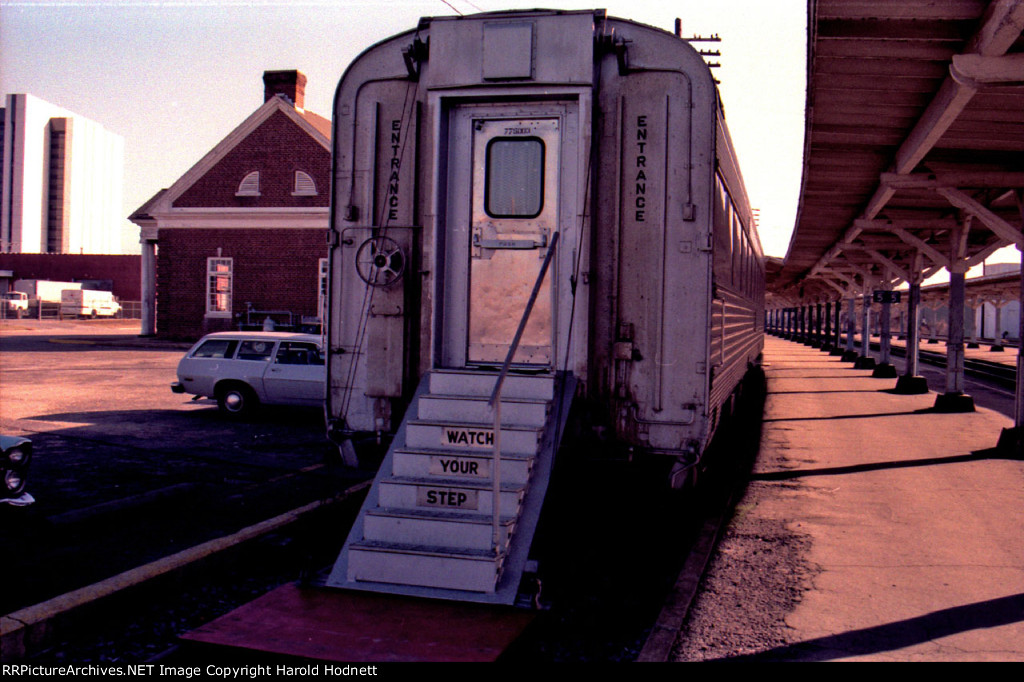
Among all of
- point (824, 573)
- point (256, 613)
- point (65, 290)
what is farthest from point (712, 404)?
point (65, 290)

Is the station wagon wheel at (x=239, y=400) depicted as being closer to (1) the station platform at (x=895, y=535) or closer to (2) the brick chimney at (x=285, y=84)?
(1) the station platform at (x=895, y=535)

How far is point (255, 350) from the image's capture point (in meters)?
14.4

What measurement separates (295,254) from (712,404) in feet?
89.5

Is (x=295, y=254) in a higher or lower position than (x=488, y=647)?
higher

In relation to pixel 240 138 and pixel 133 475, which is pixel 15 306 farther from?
pixel 133 475

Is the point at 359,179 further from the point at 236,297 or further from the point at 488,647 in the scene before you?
the point at 236,297

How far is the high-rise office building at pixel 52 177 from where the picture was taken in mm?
111812

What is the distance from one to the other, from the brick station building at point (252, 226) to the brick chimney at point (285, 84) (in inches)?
1.6

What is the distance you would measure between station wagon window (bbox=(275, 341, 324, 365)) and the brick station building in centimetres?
1631

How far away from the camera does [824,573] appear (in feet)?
20.5

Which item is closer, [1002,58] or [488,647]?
[488,647]

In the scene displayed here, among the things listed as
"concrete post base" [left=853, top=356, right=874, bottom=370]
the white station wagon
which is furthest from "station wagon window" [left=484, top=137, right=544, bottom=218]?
"concrete post base" [left=853, top=356, right=874, bottom=370]

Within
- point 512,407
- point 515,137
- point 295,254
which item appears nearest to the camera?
point 512,407

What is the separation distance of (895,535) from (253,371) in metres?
10.5
